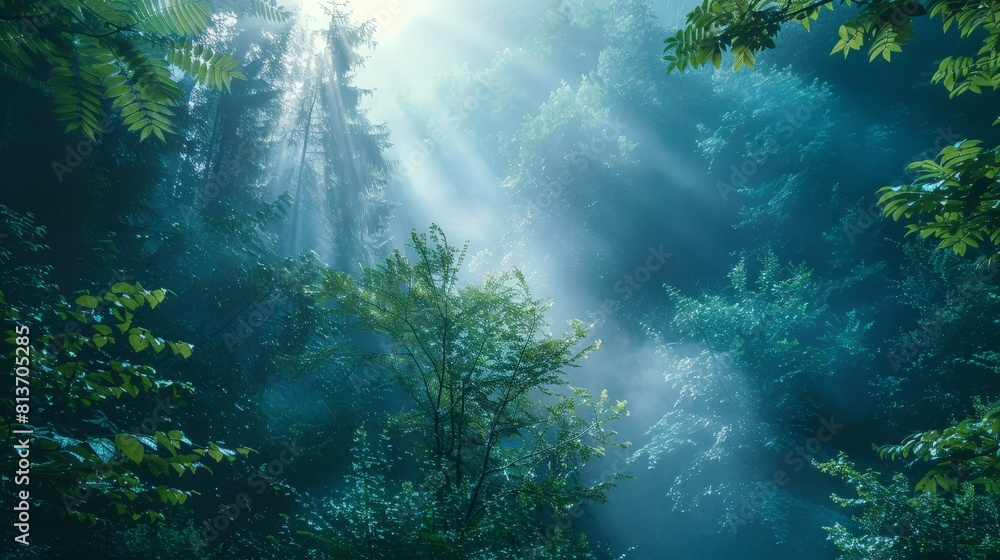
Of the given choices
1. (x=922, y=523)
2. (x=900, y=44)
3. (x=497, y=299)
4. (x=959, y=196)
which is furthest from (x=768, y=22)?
(x=922, y=523)

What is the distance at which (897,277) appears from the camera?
13922 mm

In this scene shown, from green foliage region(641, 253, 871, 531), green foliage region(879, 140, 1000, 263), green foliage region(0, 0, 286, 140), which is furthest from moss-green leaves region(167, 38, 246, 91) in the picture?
green foliage region(641, 253, 871, 531)

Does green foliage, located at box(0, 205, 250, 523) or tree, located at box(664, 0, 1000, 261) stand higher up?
tree, located at box(664, 0, 1000, 261)

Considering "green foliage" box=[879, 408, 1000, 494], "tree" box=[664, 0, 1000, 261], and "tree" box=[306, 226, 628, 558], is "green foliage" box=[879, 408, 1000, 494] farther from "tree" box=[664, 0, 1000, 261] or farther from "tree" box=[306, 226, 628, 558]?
"tree" box=[306, 226, 628, 558]

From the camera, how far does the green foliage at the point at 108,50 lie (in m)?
1.02

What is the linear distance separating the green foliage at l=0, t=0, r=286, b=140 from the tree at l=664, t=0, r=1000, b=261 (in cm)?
174

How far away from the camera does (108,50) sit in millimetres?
1132

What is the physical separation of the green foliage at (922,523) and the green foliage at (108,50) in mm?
8546

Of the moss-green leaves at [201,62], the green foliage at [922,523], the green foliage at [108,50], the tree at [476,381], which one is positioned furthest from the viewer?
the green foliage at [922,523]

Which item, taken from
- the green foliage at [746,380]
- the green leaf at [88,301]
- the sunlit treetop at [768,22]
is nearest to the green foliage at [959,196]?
the sunlit treetop at [768,22]

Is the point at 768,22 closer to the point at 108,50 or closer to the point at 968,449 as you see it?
the point at 968,449

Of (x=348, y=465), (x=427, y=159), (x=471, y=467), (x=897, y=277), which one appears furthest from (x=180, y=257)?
(x=427, y=159)

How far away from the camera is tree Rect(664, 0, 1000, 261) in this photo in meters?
1.76

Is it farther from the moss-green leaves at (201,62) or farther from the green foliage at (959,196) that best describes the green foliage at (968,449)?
the moss-green leaves at (201,62)
